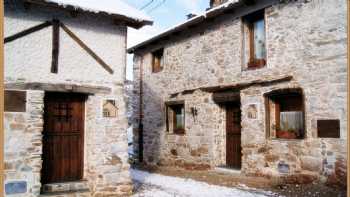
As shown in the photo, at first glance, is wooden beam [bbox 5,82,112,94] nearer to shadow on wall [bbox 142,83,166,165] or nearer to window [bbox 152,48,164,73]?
shadow on wall [bbox 142,83,166,165]

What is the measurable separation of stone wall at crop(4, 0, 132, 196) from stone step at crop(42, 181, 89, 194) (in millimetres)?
157

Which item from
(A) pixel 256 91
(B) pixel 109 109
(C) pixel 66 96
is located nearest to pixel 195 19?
(A) pixel 256 91

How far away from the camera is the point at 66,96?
6.67 m

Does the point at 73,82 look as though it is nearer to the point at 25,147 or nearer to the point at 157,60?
the point at 25,147

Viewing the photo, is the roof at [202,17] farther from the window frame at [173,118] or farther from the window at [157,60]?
the window frame at [173,118]

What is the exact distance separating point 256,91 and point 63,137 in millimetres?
4929

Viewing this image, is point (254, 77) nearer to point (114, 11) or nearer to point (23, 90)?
point (114, 11)

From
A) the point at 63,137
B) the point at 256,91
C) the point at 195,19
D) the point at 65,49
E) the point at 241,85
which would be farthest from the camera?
the point at 195,19

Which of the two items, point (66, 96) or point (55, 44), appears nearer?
point (55, 44)

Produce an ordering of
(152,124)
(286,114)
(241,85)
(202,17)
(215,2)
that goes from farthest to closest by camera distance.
→ (152,124), (215,2), (202,17), (241,85), (286,114)

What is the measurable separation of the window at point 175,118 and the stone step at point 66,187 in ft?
18.2

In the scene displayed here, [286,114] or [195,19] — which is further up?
[195,19]

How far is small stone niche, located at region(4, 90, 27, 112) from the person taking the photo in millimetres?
5797

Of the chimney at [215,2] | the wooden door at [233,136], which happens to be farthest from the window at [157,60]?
the wooden door at [233,136]
